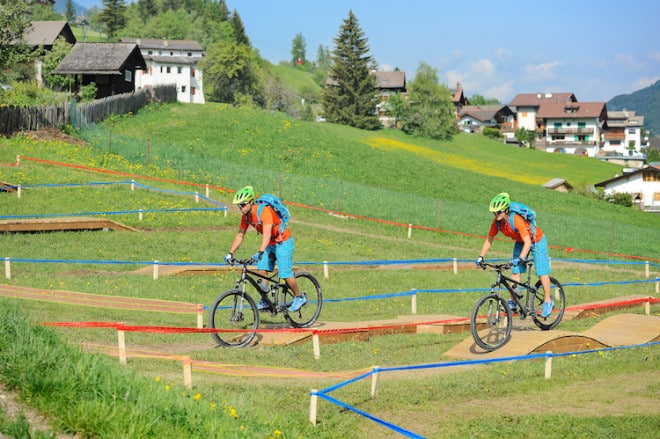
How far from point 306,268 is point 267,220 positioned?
14.2 metres

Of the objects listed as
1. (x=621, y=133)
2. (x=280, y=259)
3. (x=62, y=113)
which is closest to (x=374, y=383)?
(x=280, y=259)

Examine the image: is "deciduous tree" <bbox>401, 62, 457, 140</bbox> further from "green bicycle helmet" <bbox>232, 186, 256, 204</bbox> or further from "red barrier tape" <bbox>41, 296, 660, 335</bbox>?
"green bicycle helmet" <bbox>232, 186, 256, 204</bbox>

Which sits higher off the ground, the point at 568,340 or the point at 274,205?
the point at 274,205

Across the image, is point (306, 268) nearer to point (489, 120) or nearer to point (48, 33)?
point (48, 33)

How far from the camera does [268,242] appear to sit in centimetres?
1494

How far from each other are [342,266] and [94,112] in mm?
35080

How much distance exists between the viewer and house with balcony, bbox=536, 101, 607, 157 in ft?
513

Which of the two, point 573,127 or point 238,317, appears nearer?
point 238,317

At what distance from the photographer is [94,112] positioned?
5853cm

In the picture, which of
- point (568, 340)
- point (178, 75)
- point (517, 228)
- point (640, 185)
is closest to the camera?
point (568, 340)

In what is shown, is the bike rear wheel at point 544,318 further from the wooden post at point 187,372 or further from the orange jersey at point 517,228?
the wooden post at point 187,372

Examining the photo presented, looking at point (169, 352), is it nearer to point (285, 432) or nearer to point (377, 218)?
point (285, 432)

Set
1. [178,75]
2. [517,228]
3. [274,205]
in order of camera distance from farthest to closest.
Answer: [178,75] < [517,228] < [274,205]

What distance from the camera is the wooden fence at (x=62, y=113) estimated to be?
156 ft
